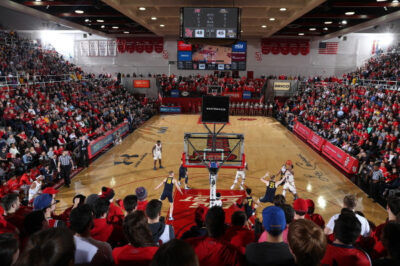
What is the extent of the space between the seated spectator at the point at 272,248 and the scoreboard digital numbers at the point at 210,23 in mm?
8699

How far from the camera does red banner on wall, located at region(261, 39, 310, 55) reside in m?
34.7

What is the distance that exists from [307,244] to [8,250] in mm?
2297

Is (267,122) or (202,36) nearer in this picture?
(202,36)

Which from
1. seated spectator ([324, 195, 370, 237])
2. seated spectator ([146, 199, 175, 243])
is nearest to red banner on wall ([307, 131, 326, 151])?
seated spectator ([324, 195, 370, 237])

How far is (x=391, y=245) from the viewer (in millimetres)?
2646

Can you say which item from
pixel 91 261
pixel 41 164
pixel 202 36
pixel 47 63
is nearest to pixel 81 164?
pixel 41 164

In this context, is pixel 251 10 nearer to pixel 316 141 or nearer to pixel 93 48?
pixel 316 141

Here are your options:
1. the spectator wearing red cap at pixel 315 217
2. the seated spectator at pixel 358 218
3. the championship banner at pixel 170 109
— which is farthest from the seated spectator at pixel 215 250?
the championship banner at pixel 170 109

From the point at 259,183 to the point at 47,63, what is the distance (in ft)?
80.2

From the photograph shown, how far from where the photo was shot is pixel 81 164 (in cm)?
1402

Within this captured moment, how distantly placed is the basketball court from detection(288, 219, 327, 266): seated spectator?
738 cm

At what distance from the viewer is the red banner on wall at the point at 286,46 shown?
114 ft

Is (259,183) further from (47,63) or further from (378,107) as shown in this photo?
(47,63)

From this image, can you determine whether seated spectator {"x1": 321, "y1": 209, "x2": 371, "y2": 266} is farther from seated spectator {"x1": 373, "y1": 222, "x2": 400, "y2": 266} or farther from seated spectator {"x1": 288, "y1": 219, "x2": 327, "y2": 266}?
seated spectator {"x1": 288, "y1": 219, "x2": 327, "y2": 266}
